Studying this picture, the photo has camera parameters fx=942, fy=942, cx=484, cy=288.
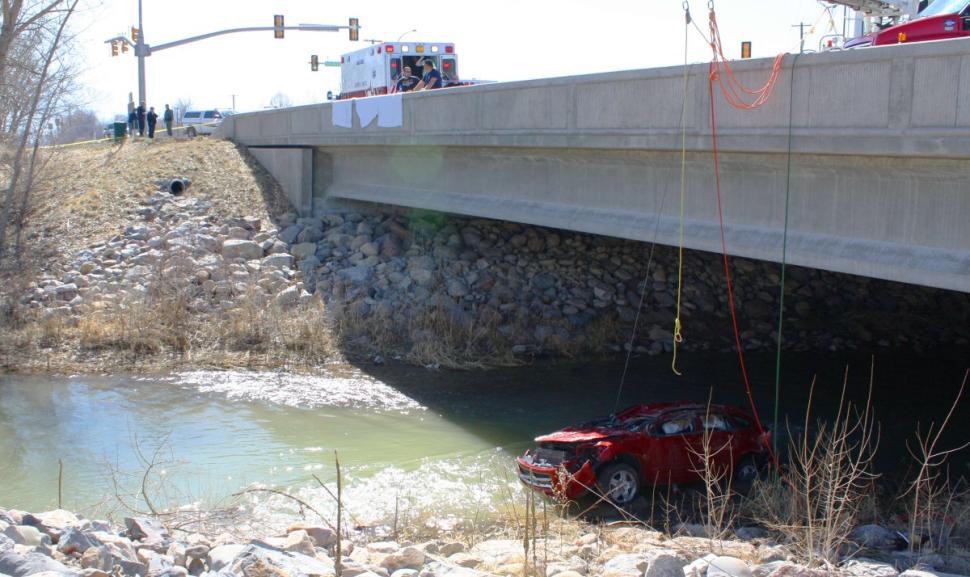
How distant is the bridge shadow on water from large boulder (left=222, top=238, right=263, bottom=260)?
5727 millimetres

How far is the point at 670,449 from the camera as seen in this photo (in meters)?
12.2

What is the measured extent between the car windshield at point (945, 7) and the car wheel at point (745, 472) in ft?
20.8

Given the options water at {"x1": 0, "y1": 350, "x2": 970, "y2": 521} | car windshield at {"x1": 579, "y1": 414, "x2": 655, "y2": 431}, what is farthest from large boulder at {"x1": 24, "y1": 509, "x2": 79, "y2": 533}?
car windshield at {"x1": 579, "y1": 414, "x2": 655, "y2": 431}

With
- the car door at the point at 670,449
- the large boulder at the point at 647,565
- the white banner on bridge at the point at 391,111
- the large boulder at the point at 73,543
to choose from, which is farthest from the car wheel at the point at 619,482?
the white banner on bridge at the point at 391,111

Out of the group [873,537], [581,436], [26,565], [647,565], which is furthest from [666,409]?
[26,565]

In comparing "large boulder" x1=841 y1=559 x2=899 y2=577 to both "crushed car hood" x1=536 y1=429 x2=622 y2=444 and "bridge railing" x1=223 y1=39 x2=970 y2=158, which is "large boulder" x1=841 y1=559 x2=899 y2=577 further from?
"bridge railing" x1=223 y1=39 x2=970 y2=158

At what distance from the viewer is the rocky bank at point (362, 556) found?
275 inches

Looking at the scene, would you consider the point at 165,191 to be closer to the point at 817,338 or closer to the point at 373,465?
the point at 373,465

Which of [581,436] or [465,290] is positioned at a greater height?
[465,290]

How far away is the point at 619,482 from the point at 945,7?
7.57 metres

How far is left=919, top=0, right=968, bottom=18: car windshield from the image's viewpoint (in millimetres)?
12047

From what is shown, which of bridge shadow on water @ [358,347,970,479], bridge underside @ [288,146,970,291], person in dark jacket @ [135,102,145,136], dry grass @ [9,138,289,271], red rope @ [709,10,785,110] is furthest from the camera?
person in dark jacket @ [135,102,145,136]

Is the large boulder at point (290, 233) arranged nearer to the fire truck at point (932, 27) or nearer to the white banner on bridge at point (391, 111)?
the white banner on bridge at point (391, 111)

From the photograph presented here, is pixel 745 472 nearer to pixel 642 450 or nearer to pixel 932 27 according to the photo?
pixel 642 450
